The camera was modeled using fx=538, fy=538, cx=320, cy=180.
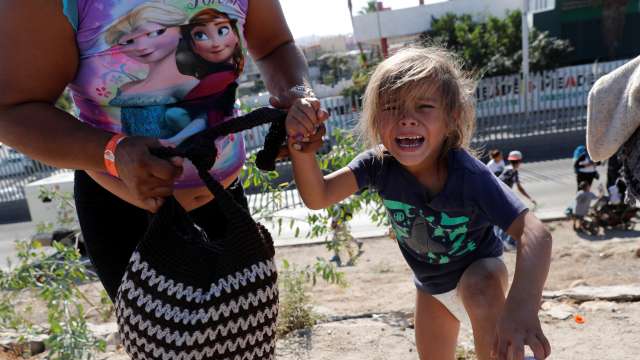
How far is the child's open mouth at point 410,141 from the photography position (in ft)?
5.59

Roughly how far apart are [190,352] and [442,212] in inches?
39.2

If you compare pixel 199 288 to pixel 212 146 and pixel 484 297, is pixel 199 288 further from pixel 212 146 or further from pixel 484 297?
pixel 484 297

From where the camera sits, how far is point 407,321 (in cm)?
359

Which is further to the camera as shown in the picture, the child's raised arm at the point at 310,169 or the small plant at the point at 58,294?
the small plant at the point at 58,294

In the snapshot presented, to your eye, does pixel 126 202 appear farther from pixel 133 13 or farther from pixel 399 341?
pixel 399 341

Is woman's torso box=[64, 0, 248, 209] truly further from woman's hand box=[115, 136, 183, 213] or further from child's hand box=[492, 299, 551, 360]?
child's hand box=[492, 299, 551, 360]

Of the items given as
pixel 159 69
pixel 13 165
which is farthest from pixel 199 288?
pixel 13 165

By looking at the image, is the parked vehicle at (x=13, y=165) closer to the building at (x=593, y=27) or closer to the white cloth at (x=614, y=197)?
the white cloth at (x=614, y=197)

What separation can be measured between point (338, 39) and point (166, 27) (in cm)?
9155

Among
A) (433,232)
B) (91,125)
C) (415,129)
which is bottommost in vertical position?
(433,232)

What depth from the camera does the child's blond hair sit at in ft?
5.65

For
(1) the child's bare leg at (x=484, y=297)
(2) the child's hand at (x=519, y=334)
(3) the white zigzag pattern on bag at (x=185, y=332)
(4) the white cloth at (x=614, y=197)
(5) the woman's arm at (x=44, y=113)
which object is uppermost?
(5) the woman's arm at (x=44, y=113)

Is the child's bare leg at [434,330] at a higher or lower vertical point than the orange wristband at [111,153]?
lower

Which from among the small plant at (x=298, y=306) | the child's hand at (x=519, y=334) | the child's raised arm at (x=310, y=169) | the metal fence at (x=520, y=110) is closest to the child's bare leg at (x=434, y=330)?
the child's raised arm at (x=310, y=169)
